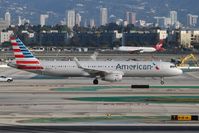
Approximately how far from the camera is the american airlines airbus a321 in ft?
266

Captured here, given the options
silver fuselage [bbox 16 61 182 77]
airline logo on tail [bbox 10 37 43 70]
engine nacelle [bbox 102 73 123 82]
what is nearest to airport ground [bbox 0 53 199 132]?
engine nacelle [bbox 102 73 123 82]

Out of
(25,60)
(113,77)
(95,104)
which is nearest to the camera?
(95,104)

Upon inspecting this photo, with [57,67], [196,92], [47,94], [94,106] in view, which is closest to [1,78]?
[57,67]

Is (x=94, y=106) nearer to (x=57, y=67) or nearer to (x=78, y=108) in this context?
(x=78, y=108)

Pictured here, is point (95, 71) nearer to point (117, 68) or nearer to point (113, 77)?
point (113, 77)

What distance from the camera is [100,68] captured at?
81.7 m

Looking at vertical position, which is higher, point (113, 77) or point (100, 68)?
point (100, 68)

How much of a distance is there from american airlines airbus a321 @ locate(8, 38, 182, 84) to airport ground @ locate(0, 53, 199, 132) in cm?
596

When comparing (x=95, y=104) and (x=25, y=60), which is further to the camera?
(x=25, y=60)

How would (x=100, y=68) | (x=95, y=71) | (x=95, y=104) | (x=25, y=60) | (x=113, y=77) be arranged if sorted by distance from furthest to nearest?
(x=25, y=60), (x=100, y=68), (x=95, y=71), (x=113, y=77), (x=95, y=104)

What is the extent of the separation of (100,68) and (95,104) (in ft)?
88.3

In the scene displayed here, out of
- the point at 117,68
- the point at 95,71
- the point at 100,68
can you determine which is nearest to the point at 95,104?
the point at 95,71

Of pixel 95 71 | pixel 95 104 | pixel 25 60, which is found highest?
pixel 25 60

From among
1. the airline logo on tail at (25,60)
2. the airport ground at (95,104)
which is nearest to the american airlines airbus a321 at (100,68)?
the airline logo on tail at (25,60)
